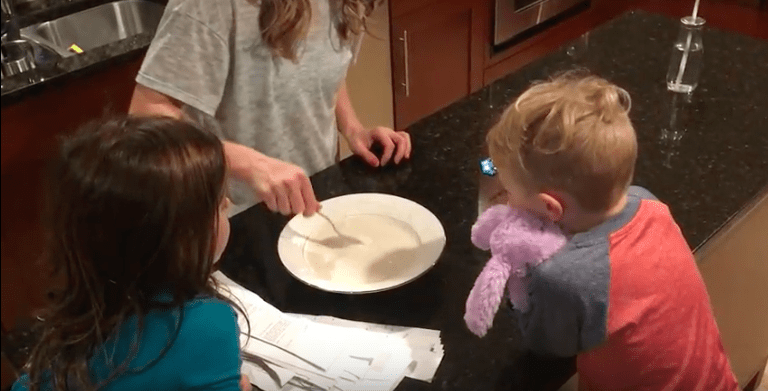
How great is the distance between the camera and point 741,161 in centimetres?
127

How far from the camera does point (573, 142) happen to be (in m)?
0.85

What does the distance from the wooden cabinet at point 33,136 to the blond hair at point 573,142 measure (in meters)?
1.20

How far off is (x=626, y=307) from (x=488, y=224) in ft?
0.67

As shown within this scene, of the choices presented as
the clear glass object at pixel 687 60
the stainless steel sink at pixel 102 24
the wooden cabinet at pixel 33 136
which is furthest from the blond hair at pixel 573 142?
the stainless steel sink at pixel 102 24

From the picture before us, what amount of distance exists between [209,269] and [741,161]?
947 mm

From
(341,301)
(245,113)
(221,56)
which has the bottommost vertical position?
(341,301)

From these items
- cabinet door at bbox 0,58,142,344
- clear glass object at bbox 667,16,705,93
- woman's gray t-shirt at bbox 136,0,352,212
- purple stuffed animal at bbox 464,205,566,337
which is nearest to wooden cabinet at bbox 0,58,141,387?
cabinet door at bbox 0,58,142,344

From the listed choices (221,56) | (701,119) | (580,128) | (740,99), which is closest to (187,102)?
(221,56)

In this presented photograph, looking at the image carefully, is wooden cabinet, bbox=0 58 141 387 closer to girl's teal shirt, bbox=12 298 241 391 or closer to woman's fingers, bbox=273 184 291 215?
woman's fingers, bbox=273 184 291 215

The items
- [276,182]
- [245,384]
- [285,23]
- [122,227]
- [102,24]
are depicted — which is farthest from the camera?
[102,24]

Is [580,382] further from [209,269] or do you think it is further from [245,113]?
[245,113]

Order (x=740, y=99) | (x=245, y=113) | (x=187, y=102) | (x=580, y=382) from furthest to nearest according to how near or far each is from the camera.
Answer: (x=740, y=99) < (x=245, y=113) < (x=187, y=102) < (x=580, y=382)

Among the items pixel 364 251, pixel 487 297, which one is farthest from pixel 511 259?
pixel 364 251

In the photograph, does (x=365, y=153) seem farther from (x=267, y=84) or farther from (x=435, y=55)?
(x=435, y=55)
